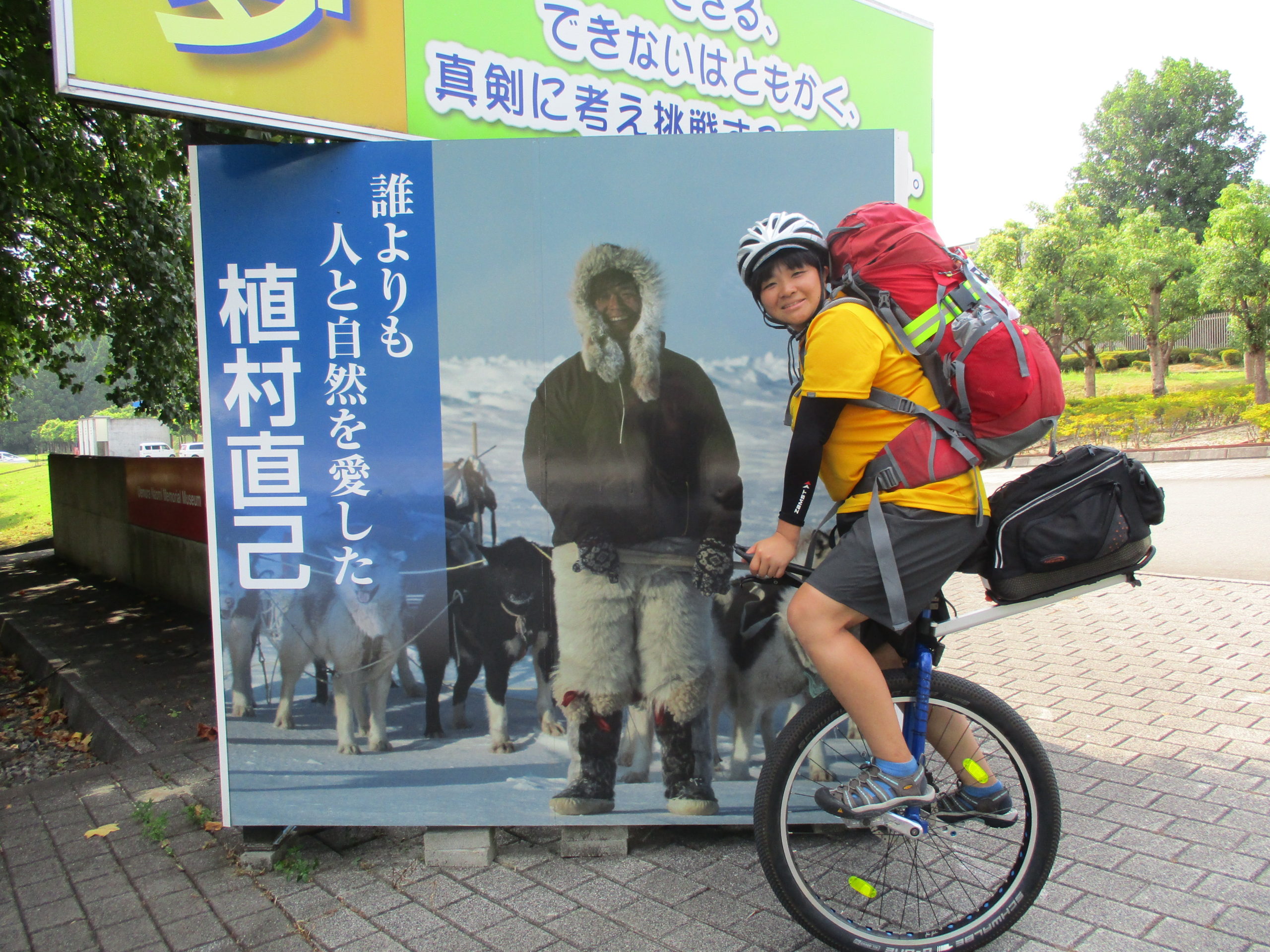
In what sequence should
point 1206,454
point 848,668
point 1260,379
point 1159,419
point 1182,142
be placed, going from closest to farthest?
1. point 848,668
2. point 1206,454
3. point 1159,419
4. point 1260,379
5. point 1182,142

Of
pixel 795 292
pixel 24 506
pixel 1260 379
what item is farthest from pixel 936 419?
pixel 24 506

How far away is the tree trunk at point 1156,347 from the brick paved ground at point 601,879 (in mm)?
26299

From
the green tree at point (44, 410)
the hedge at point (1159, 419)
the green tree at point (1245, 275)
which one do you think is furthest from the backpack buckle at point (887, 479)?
the green tree at point (44, 410)

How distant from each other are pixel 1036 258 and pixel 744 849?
85.5 ft

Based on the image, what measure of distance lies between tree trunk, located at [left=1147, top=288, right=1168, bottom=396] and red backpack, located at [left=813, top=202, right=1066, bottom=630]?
1110 inches

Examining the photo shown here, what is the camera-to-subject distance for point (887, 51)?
425 cm

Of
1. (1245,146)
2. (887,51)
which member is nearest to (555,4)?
(887,51)

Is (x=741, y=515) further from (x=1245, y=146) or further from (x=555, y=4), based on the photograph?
(x=1245, y=146)

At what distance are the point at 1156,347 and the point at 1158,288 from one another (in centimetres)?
210

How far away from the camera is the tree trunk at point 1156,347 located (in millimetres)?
26703

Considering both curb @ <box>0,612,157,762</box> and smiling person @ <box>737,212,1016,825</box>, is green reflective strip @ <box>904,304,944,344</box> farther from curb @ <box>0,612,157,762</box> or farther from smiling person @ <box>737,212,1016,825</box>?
curb @ <box>0,612,157,762</box>

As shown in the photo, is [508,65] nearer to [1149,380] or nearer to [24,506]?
[24,506]

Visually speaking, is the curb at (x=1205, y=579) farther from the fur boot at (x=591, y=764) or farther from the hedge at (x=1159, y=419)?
the hedge at (x=1159, y=419)

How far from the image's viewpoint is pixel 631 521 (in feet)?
9.45
